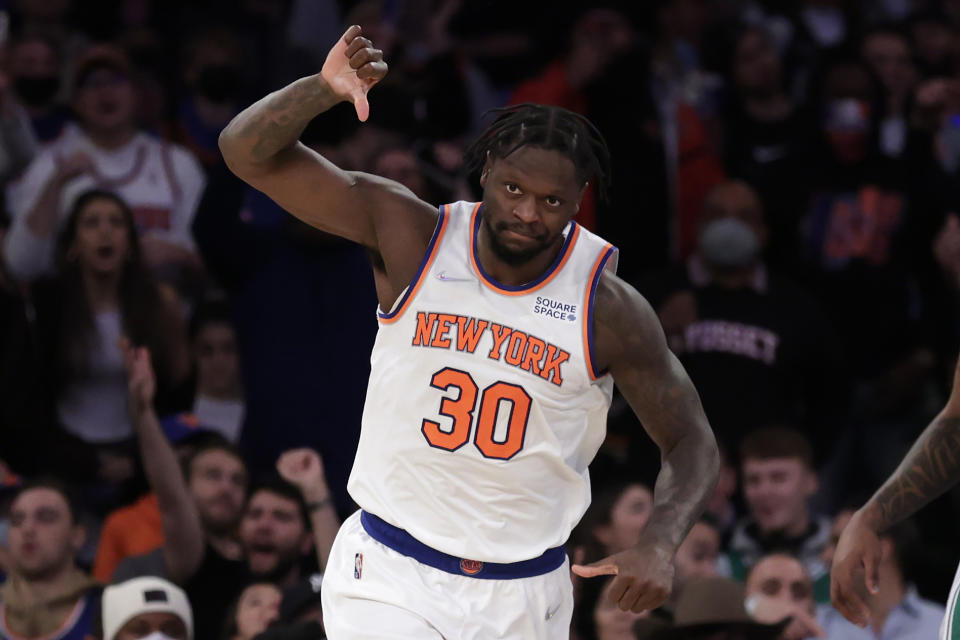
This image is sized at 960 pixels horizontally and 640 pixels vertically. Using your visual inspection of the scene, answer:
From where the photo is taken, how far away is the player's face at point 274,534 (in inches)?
257

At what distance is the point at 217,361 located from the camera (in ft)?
24.6

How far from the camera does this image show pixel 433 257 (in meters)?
4.25

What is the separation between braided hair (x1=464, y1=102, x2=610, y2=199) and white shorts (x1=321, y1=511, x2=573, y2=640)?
109 centimetres

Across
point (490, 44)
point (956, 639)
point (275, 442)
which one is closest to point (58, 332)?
point (275, 442)

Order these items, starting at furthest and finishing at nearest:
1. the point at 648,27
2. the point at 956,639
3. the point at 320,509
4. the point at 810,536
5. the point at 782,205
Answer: the point at 648,27, the point at 782,205, the point at 810,536, the point at 320,509, the point at 956,639

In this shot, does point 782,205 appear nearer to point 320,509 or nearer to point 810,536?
point 810,536

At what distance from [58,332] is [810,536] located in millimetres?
3469

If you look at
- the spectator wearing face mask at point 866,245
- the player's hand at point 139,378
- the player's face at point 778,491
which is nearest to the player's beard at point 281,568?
the player's hand at point 139,378

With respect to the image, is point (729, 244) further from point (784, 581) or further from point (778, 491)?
point (784, 581)

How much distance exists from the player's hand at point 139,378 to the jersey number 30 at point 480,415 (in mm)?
2854

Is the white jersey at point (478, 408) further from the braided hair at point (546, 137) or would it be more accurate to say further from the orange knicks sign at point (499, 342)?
the braided hair at point (546, 137)

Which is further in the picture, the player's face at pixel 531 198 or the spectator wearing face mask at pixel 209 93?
the spectator wearing face mask at pixel 209 93

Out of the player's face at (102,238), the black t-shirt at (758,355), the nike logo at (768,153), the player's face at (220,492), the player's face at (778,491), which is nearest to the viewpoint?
the player's face at (220,492)

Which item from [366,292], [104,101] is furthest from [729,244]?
[104,101]
